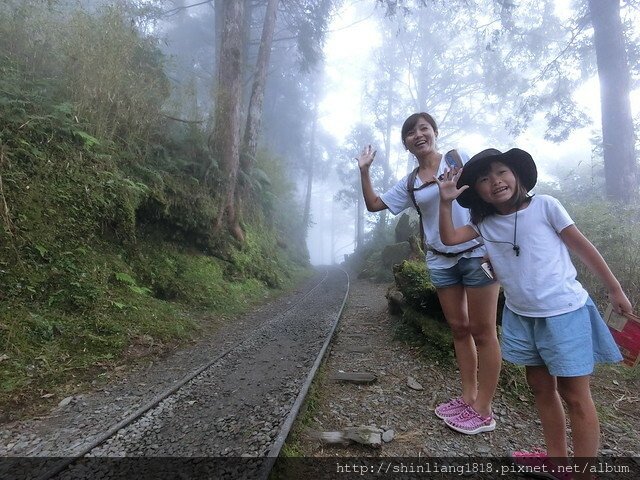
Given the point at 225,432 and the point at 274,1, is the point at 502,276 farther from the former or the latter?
the point at 274,1

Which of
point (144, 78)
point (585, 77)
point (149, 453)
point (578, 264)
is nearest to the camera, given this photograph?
point (149, 453)

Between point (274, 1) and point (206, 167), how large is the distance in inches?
283

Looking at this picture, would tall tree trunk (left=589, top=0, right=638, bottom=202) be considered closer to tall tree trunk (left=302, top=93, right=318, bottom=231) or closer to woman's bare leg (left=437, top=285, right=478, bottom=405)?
woman's bare leg (left=437, top=285, right=478, bottom=405)

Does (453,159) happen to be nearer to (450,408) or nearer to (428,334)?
(450,408)

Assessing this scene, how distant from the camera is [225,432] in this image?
7.88 ft

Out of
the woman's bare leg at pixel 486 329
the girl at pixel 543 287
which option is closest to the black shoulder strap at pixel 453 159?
the girl at pixel 543 287

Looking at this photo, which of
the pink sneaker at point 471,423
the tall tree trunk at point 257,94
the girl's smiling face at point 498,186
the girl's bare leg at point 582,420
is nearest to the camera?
the girl's bare leg at point 582,420

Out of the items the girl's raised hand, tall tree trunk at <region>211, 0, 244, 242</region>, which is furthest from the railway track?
tall tree trunk at <region>211, 0, 244, 242</region>

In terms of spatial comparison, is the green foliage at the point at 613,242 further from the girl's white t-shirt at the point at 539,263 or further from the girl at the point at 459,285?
the girl's white t-shirt at the point at 539,263

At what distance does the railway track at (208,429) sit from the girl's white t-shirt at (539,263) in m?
1.68

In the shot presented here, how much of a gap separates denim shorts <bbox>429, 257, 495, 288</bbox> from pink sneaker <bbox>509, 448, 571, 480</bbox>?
1031mm

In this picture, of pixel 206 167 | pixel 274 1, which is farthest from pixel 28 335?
pixel 274 1

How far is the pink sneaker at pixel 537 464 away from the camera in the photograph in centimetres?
179

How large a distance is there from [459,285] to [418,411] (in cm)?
114
